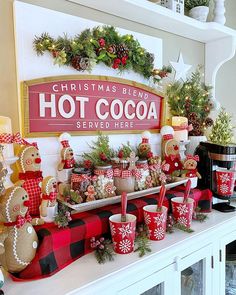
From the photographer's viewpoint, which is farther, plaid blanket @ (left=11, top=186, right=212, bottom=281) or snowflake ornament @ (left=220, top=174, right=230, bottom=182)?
snowflake ornament @ (left=220, top=174, right=230, bottom=182)

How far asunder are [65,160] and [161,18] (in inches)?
34.1

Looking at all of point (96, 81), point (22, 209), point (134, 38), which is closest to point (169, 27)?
point (134, 38)

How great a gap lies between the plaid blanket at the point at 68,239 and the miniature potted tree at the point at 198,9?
1.15 metres

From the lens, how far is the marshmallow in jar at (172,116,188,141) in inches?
58.8

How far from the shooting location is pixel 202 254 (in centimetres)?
107

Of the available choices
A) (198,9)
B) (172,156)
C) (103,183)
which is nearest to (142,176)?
(103,183)

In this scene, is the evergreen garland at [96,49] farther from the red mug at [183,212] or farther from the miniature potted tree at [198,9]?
the red mug at [183,212]

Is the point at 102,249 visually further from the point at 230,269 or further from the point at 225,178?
the point at 230,269

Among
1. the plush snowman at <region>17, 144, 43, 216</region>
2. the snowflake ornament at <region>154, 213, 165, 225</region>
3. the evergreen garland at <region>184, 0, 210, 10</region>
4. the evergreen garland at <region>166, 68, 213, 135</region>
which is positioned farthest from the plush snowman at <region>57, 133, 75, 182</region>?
the evergreen garland at <region>184, 0, 210, 10</region>

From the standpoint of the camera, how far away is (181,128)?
58.9 inches

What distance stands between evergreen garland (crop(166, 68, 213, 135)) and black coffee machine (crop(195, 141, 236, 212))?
0.24m

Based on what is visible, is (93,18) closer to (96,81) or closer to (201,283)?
(96,81)

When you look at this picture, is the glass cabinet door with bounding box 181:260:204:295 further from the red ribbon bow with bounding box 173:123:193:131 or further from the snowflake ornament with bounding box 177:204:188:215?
the red ribbon bow with bounding box 173:123:193:131

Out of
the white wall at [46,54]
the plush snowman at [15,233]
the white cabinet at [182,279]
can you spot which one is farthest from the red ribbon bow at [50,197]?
the white cabinet at [182,279]
